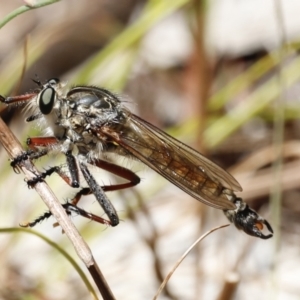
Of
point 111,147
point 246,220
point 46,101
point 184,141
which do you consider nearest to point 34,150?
point 46,101

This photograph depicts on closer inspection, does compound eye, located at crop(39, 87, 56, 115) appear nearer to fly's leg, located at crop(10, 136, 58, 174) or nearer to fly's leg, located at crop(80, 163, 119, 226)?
fly's leg, located at crop(10, 136, 58, 174)

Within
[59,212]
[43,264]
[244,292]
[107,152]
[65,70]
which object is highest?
[59,212]

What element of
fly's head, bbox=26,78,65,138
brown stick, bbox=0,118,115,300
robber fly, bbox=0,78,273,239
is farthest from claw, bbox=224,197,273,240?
brown stick, bbox=0,118,115,300

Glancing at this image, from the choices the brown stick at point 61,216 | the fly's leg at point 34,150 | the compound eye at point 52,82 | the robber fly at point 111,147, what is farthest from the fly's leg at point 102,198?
the brown stick at point 61,216

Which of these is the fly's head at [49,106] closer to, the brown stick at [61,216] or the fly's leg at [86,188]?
the fly's leg at [86,188]

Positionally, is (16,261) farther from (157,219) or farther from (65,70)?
(65,70)

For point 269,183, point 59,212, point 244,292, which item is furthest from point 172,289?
point 59,212

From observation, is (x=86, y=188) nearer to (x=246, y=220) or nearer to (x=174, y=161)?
(x=174, y=161)
